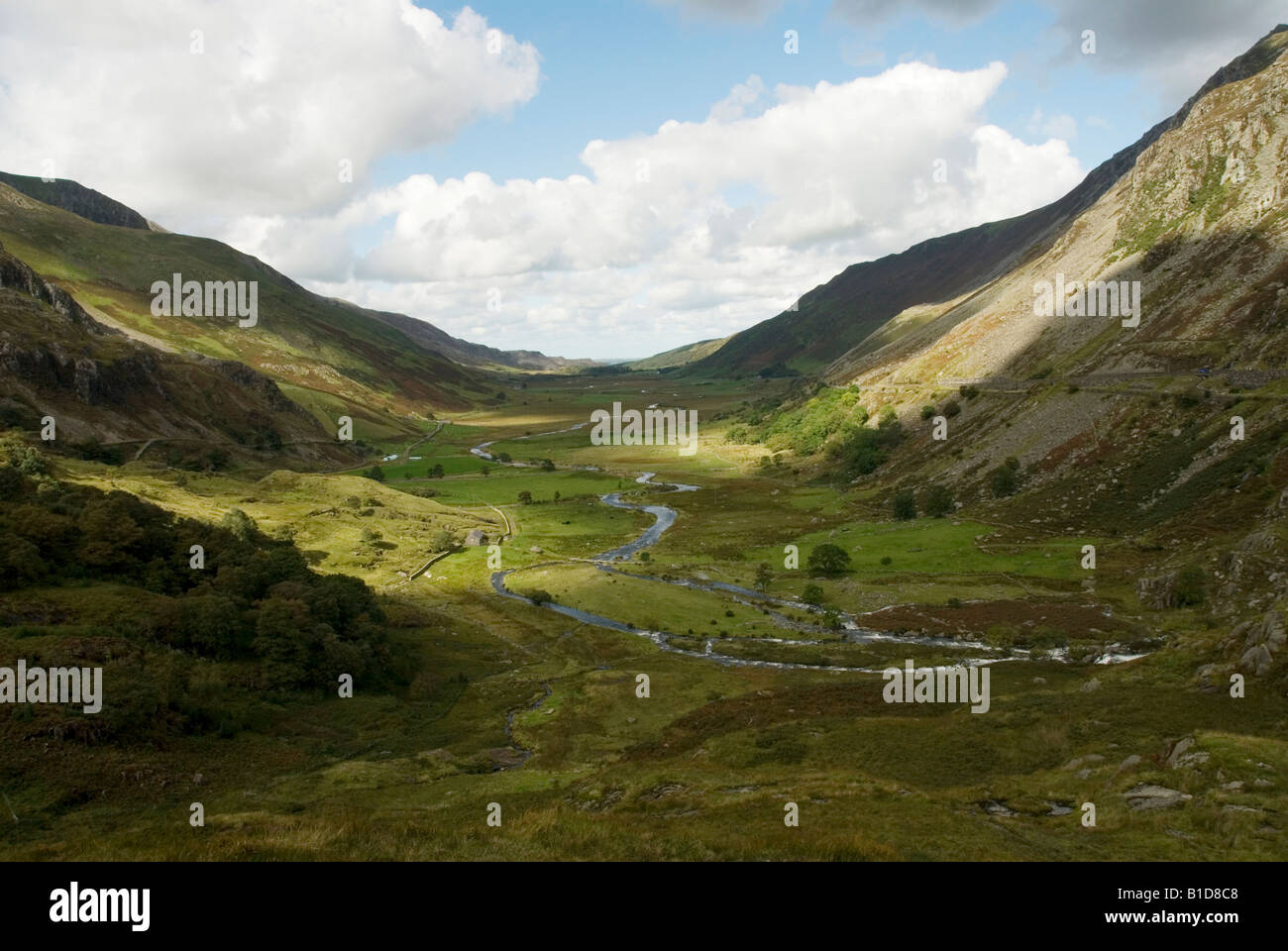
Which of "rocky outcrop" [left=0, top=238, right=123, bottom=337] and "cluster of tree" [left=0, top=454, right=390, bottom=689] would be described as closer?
"cluster of tree" [left=0, top=454, right=390, bottom=689]

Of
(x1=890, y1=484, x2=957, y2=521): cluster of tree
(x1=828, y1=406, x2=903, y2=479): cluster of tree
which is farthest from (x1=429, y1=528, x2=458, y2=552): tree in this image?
(x1=828, y1=406, x2=903, y2=479): cluster of tree

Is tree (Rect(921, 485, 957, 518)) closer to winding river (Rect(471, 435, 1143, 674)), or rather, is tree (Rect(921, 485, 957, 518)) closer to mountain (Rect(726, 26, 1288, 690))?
mountain (Rect(726, 26, 1288, 690))

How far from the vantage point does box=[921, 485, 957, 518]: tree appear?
4112 inches

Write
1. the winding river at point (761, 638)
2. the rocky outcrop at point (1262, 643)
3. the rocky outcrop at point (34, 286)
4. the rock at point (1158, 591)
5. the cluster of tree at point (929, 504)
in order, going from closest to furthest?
1. the rocky outcrop at point (1262, 643)
2. the winding river at point (761, 638)
3. the rock at point (1158, 591)
4. the cluster of tree at point (929, 504)
5. the rocky outcrop at point (34, 286)

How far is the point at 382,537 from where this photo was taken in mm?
107250

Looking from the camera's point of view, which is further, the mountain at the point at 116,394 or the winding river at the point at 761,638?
the mountain at the point at 116,394

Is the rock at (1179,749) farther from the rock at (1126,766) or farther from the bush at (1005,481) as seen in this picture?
the bush at (1005,481)

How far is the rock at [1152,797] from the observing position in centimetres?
2577

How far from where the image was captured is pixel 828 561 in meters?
89.0

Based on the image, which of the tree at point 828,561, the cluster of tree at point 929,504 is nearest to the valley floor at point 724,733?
the tree at point 828,561

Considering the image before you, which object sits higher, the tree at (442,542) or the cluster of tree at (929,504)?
the cluster of tree at (929,504)

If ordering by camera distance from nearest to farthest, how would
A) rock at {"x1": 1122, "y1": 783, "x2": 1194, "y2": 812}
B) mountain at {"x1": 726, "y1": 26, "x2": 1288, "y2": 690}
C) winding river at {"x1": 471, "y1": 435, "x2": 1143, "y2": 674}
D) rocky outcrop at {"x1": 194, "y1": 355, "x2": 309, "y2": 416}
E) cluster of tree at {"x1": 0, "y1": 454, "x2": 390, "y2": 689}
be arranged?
1. rock at {"x1": 1122, "y1": 783, "x2": 1194, "y2": 812}
2. cluster of tree at {"x1": 0, "y1": 454, "x2": 390, "y2": 689}
3. winding river at {"x1": 471, "y1": 435, "x2": 1143, "y2": 674}
4. mountain at {"x1": 726, "y1": 26, "x2": 1288, "y2": 690}
5. rocky outcrop at {"x1": 194, "y1": 355, "x2": 309, "y2": 416}

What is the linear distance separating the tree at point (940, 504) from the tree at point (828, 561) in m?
22.0

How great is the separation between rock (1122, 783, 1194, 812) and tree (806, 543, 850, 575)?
61.3m
